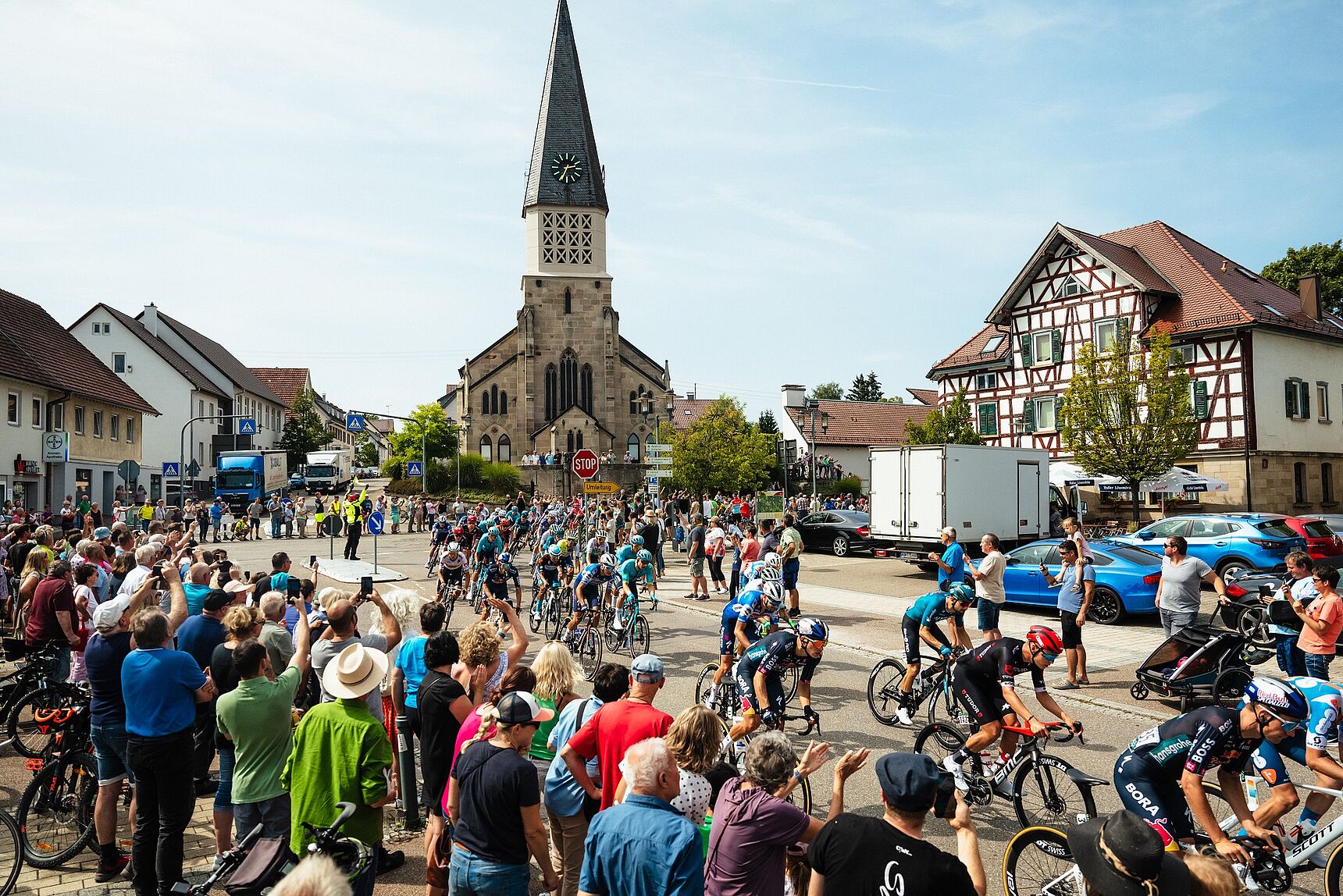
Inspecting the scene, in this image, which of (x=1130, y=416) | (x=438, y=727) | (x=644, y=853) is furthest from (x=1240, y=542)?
(x=644, y=853)

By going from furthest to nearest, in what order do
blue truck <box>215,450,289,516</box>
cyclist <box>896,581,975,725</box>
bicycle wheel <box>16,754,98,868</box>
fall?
1. blue truck <box>215,450,289,516</box>
2. cyclist <box>896,581,975,725</box>
3. bicycle wheel <box>16,754,98,868</box>

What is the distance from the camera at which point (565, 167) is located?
7019 cm

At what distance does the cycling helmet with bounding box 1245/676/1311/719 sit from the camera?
4805 mm

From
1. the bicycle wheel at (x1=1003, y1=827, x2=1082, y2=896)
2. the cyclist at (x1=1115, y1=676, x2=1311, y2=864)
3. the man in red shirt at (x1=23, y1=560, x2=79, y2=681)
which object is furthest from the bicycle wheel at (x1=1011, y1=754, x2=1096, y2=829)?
the man in red shirt at (x1=23, y1=560, x2=79, y2=681)

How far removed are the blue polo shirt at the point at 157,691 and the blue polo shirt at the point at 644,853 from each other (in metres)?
3.00

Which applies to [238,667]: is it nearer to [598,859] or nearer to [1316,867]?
[598,859]

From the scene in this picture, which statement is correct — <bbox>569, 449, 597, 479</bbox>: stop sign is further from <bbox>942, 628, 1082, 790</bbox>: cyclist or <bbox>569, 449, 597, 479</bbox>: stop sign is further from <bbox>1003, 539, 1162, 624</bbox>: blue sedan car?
<bbox>942, 628, 1082, 790</bbox>: cyclist

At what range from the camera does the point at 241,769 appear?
4934 millimetres

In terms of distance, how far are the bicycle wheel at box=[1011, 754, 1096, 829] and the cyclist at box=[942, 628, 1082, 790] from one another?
0.24 metres

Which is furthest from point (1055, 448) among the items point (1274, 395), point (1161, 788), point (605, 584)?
point (1161, 788)

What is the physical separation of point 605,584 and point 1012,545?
1454 cm

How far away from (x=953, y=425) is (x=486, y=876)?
40.0 meters

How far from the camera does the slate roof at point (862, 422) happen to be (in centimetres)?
6262

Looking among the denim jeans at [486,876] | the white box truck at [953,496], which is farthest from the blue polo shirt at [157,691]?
the white box truck at [953,496]
